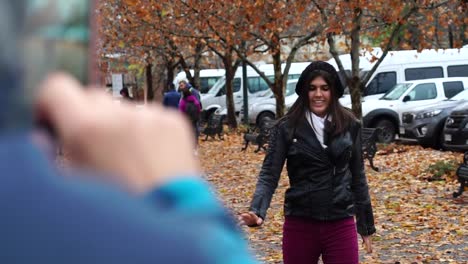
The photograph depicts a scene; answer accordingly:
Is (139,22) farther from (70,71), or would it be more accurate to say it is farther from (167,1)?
(70,71)

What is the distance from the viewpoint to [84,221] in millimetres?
882

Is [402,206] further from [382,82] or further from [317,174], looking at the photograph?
[382,82]

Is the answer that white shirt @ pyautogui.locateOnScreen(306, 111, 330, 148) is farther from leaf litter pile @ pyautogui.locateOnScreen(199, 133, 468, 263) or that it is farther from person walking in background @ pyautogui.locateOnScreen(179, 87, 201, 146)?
person walking in background @ pyautogui.locateOnScreen(179, 87, 201, 146)

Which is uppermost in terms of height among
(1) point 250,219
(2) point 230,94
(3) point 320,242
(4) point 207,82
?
(4) point 207,82

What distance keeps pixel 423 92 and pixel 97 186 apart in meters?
24.2

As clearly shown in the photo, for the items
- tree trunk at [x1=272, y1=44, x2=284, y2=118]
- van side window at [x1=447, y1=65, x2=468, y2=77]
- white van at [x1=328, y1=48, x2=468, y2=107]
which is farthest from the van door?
tree trunk at [x1=272, y1=44, x2=284, y2=118]

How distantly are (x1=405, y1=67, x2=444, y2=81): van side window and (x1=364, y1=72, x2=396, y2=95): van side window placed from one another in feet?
1.50

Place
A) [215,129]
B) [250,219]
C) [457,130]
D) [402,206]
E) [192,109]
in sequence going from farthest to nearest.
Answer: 1. [215,129]
2. [192,109]
3. [457,130]
4. [402,206]
5. [250,219]

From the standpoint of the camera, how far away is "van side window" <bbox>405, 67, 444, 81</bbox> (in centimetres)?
2867

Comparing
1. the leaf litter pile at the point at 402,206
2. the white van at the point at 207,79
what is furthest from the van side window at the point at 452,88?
the white van at the point at 207,79

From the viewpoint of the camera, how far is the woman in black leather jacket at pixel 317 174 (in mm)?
5039

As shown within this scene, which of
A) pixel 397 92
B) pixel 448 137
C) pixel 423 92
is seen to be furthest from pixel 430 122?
pixel 397 92

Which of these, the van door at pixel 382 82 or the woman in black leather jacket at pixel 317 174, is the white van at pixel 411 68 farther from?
the woman in black leather jacket at pixel 317 174

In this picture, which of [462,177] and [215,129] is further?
[215,129]
